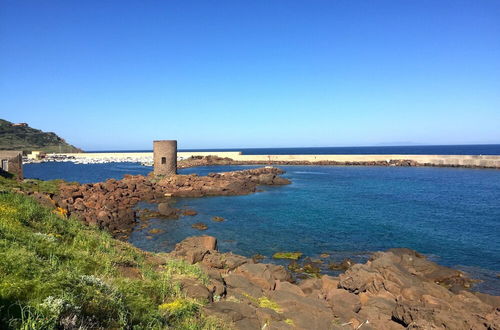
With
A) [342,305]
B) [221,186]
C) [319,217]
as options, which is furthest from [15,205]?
[221,186]

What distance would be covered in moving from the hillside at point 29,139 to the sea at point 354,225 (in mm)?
111291

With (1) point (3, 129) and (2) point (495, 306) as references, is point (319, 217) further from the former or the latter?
(1) point (3, 129)

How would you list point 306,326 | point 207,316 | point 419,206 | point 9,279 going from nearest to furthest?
point 9,279, point 207,316, point 306,326, point 419,206

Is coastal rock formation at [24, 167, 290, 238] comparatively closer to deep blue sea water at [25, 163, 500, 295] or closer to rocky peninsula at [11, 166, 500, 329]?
deep blue sea water at [25, 163, 500, 295]

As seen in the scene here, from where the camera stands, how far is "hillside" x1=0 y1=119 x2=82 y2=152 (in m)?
115

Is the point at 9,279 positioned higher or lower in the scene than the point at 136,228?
higher

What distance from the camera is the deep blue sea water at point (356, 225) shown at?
16562mm

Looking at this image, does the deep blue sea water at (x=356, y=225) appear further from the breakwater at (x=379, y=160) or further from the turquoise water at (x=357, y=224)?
the breakwater at (x=379, y=160)

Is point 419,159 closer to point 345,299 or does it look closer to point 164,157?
point 164,157

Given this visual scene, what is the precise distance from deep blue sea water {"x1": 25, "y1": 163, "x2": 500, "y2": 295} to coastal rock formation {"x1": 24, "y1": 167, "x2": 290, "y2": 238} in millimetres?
1784

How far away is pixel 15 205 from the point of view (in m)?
9.76

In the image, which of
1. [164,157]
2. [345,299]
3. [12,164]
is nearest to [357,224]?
[345,299]

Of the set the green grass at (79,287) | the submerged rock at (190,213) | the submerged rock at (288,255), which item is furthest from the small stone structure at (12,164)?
the submerged rock at (288,255)

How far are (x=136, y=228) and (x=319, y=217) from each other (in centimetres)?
1243
